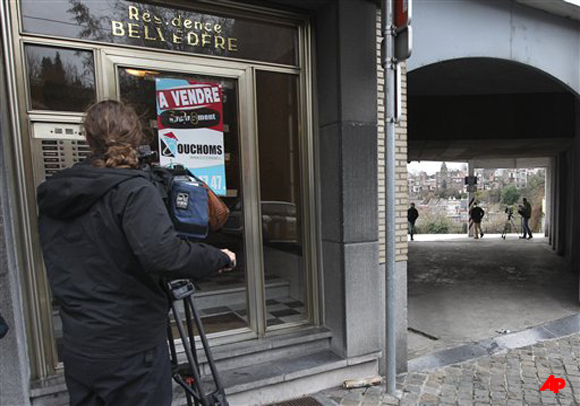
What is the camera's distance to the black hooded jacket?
5.29 ft

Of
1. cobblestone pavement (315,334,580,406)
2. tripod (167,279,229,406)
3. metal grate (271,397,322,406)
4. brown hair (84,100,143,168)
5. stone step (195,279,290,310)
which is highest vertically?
brown hair (84,100,143,168)

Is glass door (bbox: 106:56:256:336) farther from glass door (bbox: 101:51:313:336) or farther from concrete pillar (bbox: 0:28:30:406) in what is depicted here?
concrete pillar (bbox: 0:28:30:406)

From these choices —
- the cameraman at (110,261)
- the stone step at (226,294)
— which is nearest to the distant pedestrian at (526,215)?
the stone step at (226,294)

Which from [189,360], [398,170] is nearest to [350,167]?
[398,170]

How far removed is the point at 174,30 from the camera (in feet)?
11.3

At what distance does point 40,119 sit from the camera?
2.92 metres

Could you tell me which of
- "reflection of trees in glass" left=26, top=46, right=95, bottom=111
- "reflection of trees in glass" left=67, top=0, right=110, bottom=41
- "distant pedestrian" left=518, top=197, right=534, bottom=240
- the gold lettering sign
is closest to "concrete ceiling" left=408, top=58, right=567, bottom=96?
the gold lettering sign

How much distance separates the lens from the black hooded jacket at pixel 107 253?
1612 mm

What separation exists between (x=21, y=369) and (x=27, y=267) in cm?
71

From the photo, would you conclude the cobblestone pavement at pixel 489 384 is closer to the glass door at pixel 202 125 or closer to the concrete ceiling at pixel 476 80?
the glass door at pixel 202 125

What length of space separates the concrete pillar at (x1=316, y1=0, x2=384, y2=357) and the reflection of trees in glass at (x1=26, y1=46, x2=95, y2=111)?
214 centimetres

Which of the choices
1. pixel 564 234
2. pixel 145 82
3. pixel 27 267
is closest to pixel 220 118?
pixel 145 82

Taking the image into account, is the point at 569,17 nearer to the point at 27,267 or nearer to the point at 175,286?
the point at 175,286

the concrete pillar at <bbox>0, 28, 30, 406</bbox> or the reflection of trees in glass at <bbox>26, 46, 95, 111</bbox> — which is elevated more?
the reflection of trees in glass at <bbox>26, 46, 95, 111</bbox>
